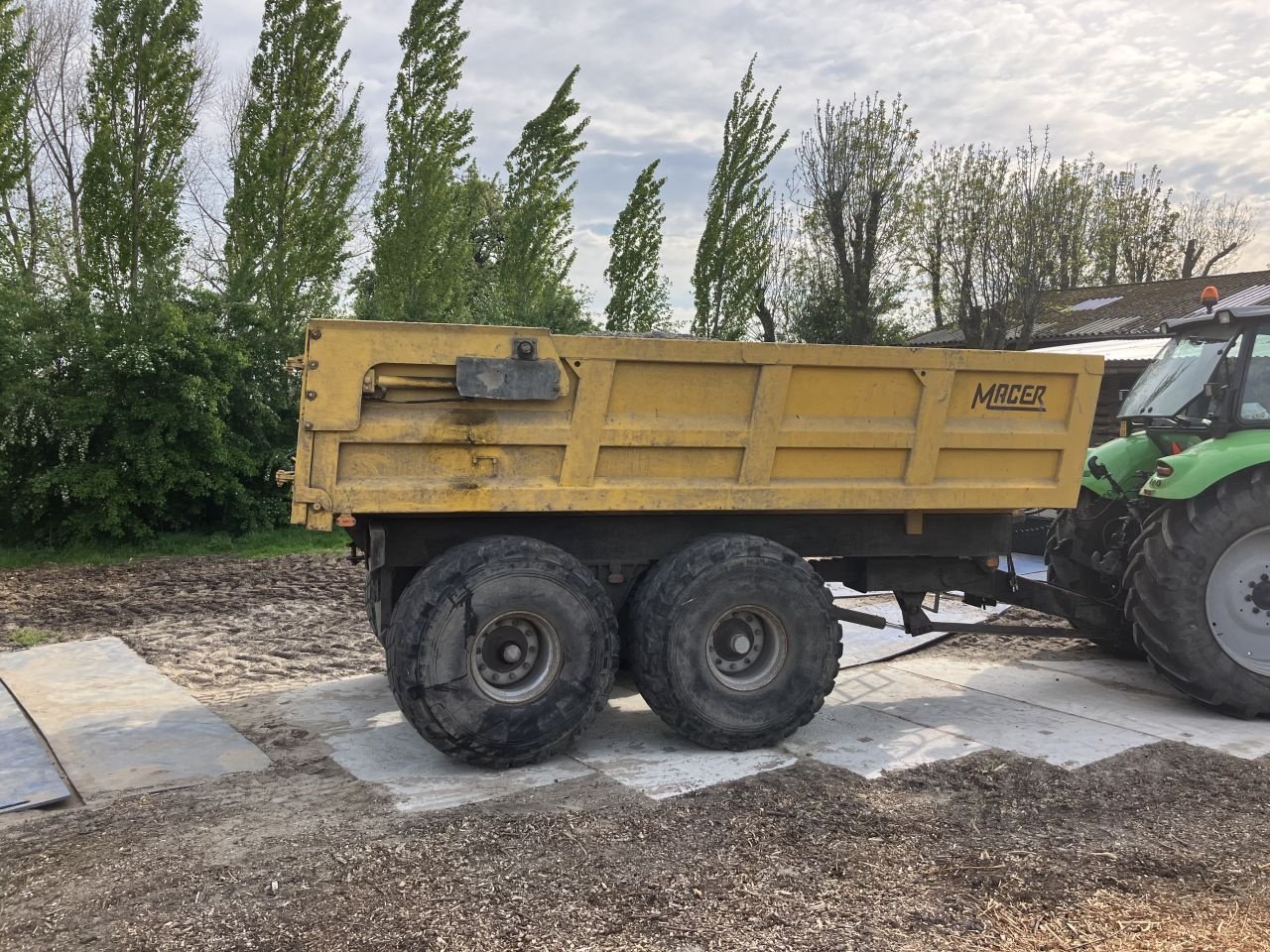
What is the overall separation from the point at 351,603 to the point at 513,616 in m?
→ 4.96

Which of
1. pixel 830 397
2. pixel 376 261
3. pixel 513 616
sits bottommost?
pixel 513 616

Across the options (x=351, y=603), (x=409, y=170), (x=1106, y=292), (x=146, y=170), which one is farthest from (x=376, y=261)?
(x=1106, y=292)

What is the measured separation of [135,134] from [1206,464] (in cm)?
1358

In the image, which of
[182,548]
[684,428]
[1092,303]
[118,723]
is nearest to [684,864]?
[684,428]

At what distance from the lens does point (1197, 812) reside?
4.54 m

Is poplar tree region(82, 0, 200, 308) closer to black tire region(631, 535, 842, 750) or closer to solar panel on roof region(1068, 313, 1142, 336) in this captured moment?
black tire region(631, 535, 842, 750)

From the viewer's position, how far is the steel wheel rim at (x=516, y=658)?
4.96 metres

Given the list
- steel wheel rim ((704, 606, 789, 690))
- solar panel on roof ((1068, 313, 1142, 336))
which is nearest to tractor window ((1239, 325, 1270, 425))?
steel wheel rim ((704, 606, 789, 690))

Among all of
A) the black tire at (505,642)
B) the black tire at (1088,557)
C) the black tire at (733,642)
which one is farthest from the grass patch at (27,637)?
the black tire at (1088,557)

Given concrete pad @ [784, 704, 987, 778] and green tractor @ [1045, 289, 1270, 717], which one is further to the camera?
green tractor @ [1045, 289, 1270, 717]

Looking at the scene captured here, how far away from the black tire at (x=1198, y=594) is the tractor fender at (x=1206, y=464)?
139 millimetres

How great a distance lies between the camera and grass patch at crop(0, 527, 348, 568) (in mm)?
11750

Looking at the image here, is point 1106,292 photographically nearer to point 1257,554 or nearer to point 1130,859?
point 1257,554

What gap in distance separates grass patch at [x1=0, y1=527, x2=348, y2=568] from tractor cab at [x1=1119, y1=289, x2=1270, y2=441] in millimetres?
9451
